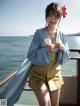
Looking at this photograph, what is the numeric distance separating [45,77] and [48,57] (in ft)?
0.44

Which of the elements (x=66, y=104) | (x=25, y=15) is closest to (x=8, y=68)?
(x=25, y=15)

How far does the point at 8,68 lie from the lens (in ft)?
96.5

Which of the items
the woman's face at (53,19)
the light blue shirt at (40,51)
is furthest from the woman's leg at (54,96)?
the woman's face at (53,19)

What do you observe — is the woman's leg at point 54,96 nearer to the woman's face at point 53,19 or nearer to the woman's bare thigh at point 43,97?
the woman's bare thigh at point 43,97

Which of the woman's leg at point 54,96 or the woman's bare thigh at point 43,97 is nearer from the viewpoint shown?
the woman's bare thigh at point 43,97

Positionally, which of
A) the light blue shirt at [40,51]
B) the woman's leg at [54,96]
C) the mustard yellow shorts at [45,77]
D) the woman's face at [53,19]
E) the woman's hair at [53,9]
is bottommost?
the woman's leg at [54,96]

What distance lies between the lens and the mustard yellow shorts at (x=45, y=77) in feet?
6.43

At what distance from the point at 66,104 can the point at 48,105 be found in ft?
2.60

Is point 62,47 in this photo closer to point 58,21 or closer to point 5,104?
point 58,21

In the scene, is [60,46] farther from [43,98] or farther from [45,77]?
[43,98]

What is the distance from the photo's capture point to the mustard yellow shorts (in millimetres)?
1960

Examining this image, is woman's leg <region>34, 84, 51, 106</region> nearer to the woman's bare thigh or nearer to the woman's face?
the woman's bare thigh

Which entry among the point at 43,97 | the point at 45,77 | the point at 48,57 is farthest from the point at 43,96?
the point at 48,57

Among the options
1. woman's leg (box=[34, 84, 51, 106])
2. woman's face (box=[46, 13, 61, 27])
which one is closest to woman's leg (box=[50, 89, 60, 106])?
woman's leg (box=[34, 84, 51, 106])
